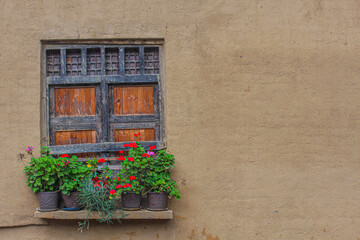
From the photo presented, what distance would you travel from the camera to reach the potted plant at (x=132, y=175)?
366 cm

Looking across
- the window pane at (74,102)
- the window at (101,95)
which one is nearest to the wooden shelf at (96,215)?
the window at (101,95)

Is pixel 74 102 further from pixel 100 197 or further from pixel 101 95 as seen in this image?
pixel 100 197

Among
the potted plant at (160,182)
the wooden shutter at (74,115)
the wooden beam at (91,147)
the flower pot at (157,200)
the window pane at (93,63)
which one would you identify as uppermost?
the window pane at (93,63)

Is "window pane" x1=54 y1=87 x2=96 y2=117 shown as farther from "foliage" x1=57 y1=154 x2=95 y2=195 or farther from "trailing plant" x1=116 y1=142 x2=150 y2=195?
"trailing plant" x1=116 y1=142 x2=150 y2=195

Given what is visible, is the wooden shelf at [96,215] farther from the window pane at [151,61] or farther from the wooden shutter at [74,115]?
the window pane at [151,61]

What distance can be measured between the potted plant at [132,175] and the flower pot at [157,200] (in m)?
0.12

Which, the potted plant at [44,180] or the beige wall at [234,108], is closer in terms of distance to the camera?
the potted plant at [44,180]

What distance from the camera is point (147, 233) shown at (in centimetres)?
386

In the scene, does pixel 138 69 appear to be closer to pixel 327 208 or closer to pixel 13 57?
pixel 13 57

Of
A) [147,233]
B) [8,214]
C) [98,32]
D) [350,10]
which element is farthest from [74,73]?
[350,10]

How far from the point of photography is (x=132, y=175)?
12.2 ft

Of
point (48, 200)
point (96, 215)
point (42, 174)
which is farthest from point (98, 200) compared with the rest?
point (42, 174)

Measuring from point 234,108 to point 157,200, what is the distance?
4.30 feet

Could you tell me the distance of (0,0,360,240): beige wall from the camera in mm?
3891
